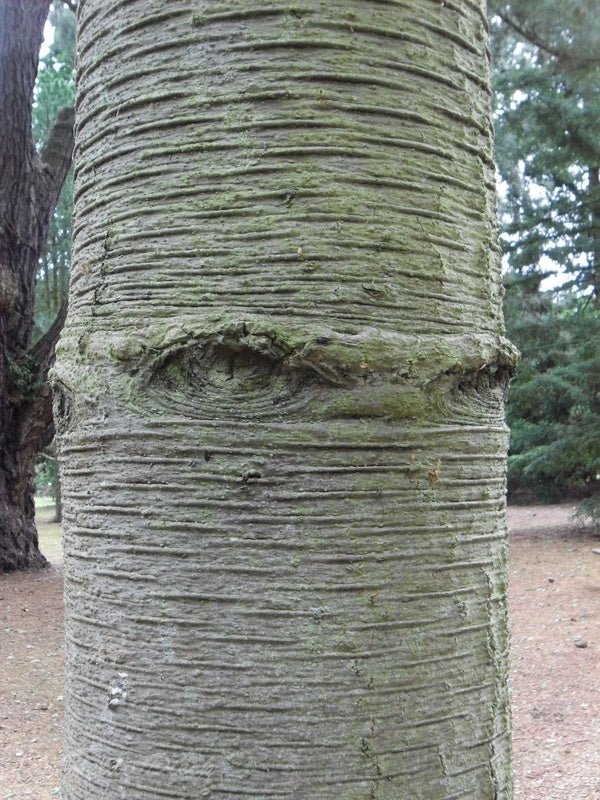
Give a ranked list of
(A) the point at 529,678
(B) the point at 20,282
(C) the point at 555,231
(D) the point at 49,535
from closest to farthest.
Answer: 1. (A) the point at 529,678
2. (B) the point at 20,282
3. (C) the point at 555,231
4. (D) the point at 49,535

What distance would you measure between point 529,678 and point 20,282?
259 inches

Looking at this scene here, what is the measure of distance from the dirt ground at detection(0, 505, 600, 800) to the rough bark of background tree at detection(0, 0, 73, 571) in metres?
0.77

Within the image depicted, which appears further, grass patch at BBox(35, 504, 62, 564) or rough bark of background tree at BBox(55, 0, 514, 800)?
grass patch at BBox(35, 504, 62, 564)

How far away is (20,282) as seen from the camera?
932 cm

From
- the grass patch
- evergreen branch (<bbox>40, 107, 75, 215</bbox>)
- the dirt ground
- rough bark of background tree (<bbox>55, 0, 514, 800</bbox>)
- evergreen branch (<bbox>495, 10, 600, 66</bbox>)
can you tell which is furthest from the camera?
the grass patch

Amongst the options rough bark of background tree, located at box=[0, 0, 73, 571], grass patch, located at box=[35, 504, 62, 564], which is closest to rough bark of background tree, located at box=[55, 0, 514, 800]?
rough bark of background tree, located at box=[0, 0, 73, 571]

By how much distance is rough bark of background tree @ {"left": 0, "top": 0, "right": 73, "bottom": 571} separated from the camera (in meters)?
8.96

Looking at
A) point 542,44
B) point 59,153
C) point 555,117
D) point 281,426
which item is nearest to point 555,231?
point 555,117

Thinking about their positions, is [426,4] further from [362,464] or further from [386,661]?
[386,661]

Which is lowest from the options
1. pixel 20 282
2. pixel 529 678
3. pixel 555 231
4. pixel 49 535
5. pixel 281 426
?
pixel 49 535

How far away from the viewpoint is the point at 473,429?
133 centimetres

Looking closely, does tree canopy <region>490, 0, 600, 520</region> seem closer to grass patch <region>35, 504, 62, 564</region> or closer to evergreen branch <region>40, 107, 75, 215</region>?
evergreen branch <region>40, 107, 75, 215</region>

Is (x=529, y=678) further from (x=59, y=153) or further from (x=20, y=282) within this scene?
(x=59, y=153)

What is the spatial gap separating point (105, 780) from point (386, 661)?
463 mm
